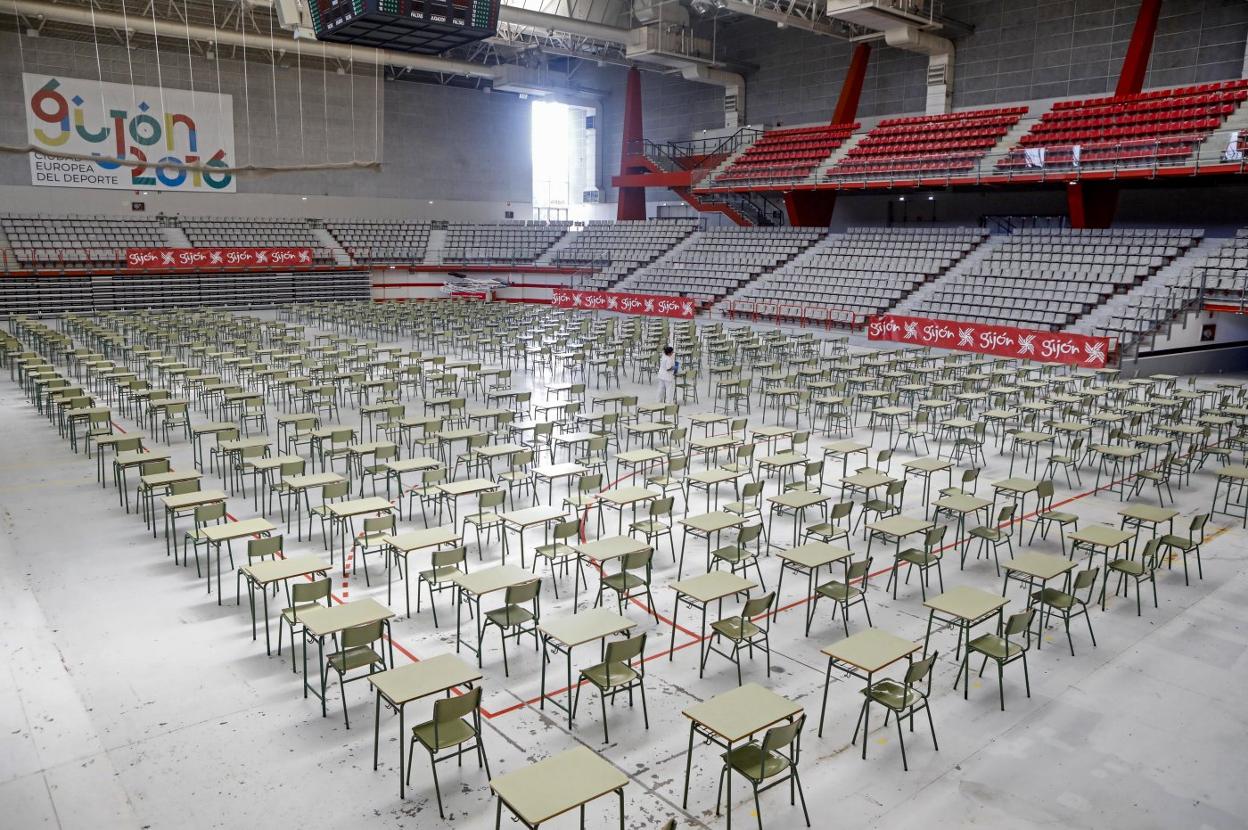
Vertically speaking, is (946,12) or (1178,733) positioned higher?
(946,12)

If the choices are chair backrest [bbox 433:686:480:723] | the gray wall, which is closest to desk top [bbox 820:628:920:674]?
chair backrest [bbox 433:686:480:723]

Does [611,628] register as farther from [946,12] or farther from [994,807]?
[946,12]

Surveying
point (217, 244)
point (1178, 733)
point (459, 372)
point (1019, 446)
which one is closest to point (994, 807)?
point (1178, 733)

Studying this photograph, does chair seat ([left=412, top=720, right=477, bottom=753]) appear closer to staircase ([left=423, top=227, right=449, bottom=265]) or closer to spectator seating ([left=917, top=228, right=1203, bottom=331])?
spectator seating ([left=917, top=228, right=1203, bottom=331])

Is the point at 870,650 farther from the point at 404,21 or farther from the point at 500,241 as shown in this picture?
the point at 500,241

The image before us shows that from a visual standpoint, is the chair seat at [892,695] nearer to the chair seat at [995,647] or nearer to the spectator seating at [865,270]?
the chair seat at [995,647]

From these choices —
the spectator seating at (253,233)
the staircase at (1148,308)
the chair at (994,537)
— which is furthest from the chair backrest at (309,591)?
the spectator seating at (253,233)

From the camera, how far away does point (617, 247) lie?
4266 centimetres

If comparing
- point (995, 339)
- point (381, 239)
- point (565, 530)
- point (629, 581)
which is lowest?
point (629, 581)

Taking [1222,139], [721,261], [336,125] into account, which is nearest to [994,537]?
[1222,139]

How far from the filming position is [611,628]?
268 inches

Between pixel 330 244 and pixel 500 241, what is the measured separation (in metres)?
8.42

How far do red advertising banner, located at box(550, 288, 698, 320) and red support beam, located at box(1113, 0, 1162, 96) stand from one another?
15933 mm

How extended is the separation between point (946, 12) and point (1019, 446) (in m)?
25.0
